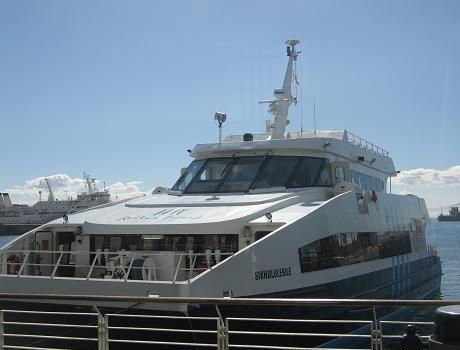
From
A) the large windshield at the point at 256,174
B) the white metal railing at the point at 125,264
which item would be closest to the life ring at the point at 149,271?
the white metal railing at the point at 125,264

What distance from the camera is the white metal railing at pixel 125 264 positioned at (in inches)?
352

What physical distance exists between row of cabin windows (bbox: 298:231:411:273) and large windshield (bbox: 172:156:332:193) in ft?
5.70

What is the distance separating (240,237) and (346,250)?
108 inches

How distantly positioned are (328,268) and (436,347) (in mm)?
6536

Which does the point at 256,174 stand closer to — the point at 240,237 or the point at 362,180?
the point at 240,237

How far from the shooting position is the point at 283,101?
1800cm

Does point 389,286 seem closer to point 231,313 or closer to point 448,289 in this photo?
point 231,313

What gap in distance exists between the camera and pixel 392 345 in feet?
44.2

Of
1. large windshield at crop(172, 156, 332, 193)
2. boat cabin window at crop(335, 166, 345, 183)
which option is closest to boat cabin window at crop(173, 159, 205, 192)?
large windshield at crop(172, 156, 332, 193)

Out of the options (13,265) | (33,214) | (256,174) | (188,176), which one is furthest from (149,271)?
(33,214)

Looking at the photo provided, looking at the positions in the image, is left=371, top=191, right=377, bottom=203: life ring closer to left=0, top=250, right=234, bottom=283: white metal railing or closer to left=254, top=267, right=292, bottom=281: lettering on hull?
left=254, top=267, right=292, bottom=281: lettering on hull

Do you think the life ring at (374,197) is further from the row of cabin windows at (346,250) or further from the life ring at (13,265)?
the life ring at (13,265)

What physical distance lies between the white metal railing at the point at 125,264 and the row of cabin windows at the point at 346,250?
4.82ft

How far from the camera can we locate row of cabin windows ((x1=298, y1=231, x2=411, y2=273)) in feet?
33.1
